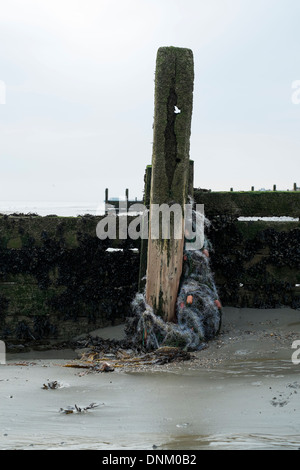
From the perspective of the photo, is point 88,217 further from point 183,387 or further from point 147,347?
point 183,387

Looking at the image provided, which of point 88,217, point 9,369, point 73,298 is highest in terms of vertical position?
point 88,217

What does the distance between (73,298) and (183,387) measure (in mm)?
4044

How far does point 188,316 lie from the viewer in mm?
7988

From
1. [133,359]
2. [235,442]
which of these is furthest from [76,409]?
[133,359]

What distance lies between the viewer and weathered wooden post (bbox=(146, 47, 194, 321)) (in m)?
8.08

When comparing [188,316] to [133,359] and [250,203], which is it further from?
[250,203]

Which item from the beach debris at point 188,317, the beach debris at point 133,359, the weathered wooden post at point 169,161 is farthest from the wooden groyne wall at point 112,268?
the beach debris at point 133,359

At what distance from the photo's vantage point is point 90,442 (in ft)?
12.9

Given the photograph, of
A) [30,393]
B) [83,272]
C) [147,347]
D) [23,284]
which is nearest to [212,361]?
[147,347]

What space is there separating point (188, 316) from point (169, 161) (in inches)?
88.8

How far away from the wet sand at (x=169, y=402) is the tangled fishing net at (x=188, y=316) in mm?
308

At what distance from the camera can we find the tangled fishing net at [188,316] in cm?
784

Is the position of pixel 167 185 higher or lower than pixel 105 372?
higher
